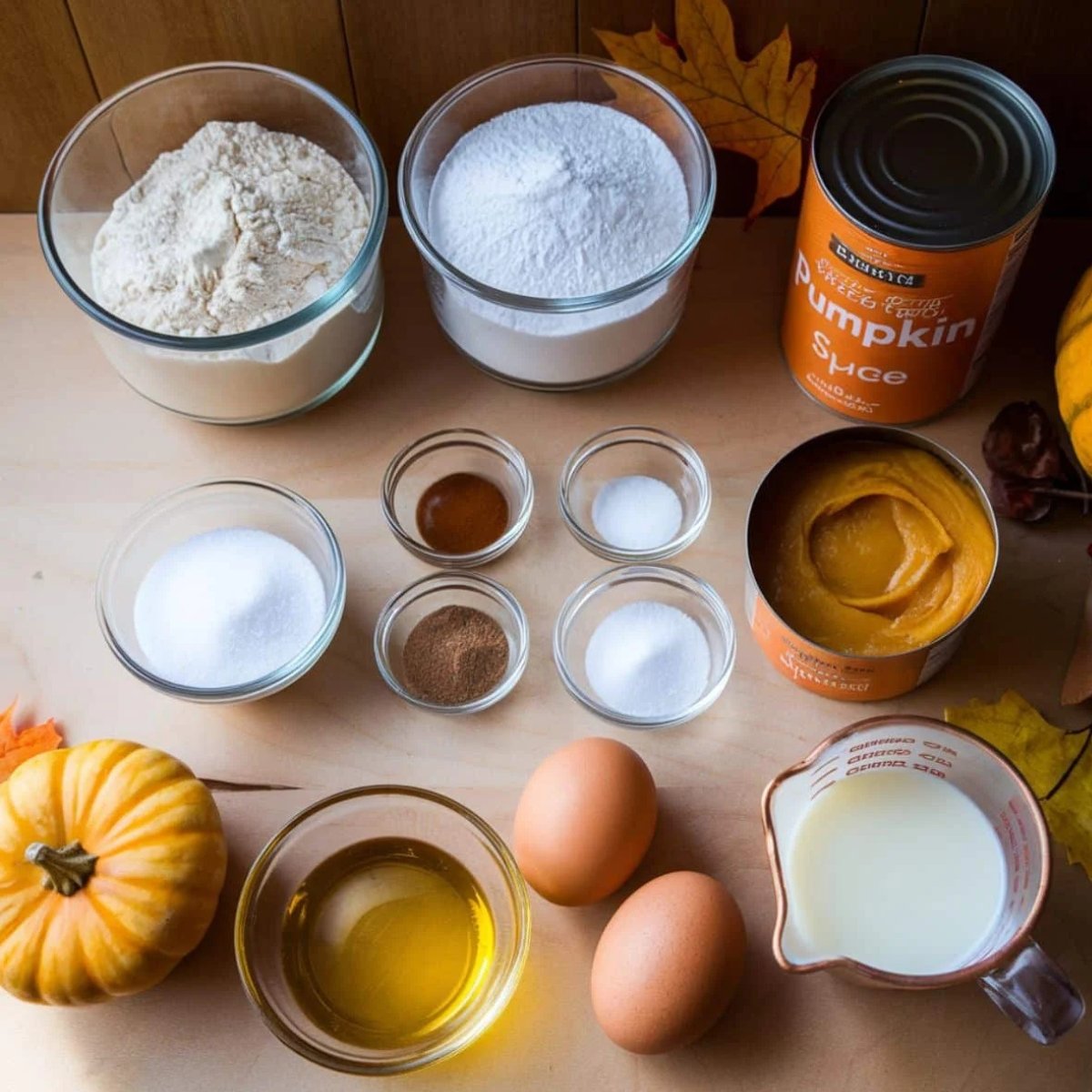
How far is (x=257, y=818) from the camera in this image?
3.34ft

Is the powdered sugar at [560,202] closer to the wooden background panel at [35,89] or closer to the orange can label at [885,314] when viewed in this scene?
the orange can label at [885,314]

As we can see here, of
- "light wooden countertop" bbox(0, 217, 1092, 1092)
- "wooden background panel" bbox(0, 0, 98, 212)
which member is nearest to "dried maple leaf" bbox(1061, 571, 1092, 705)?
"light wooden countertop" bbox(0, 217, 1092, 1092)

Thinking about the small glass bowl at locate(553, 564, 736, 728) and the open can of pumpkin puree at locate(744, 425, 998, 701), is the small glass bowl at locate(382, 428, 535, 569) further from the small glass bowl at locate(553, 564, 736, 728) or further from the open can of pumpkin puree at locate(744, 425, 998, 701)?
the open can of pumpkin puree at locate(744, 425, 998, 701)

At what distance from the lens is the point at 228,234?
1076 millimetres

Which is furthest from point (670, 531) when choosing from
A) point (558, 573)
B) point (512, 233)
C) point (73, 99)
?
point (73, 99)

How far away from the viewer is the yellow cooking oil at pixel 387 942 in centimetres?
94

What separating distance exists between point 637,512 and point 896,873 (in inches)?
13.9

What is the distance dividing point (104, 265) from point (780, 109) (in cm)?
57

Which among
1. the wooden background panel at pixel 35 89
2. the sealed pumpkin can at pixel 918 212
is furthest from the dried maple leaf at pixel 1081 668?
the wooden background panel at pixel 35 89

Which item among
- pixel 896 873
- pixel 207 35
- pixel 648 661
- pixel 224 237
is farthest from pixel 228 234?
pixel 896 873

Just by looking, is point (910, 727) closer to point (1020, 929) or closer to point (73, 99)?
point (1020, 929)

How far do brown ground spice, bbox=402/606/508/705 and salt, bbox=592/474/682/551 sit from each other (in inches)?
4.9

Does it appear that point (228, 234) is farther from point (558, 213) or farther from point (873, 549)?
point (873, 549)

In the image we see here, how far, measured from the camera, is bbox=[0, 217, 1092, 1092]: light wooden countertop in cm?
94
